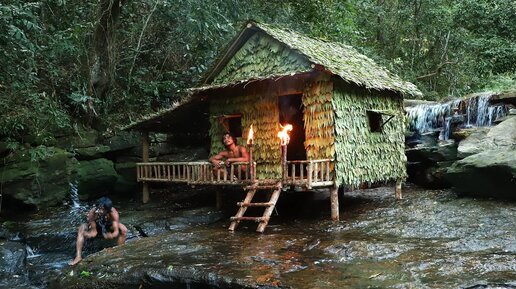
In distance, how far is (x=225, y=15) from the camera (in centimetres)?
1441

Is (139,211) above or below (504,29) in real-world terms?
below

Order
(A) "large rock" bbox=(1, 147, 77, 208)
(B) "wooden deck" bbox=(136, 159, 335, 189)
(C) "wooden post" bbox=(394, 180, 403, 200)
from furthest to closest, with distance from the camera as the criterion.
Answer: (C) "wooden post" bbox=(394, 180, 403, 200) < (A) "large rock" bbox=(1, 147, 77, 208) < (B) "wooden deck" bbox=(136, 159, 335, 189)

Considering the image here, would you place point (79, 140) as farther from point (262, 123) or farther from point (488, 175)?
point (488, 175)

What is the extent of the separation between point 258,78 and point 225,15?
186 inches

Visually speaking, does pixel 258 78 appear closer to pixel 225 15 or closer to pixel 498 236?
pixel 225 15

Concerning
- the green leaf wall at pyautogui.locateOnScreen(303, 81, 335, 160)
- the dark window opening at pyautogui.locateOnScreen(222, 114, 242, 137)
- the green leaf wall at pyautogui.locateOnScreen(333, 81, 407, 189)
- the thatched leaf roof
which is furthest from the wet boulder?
the green leaf wall at pyautogui.locateOnScreen(333, 81, 407, 189)

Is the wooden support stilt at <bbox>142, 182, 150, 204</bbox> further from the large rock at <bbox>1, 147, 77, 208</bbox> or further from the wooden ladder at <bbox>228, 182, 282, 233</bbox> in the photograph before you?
the wooden ladder at <bbox>228, 182, 282, 233</bbox>

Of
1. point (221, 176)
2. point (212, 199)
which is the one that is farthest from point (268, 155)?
point (212, 199)

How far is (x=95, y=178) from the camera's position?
1503 cm

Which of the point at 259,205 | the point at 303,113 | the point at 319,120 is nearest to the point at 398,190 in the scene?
the point at 303,113

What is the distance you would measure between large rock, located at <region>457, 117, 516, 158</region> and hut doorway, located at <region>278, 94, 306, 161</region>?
16.0ft

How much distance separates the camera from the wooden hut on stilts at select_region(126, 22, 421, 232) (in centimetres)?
1024

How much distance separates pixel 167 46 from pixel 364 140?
9.33 m

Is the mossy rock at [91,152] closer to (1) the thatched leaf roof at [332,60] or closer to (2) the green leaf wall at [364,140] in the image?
(1) the thatched leaf roof at [332,60]
